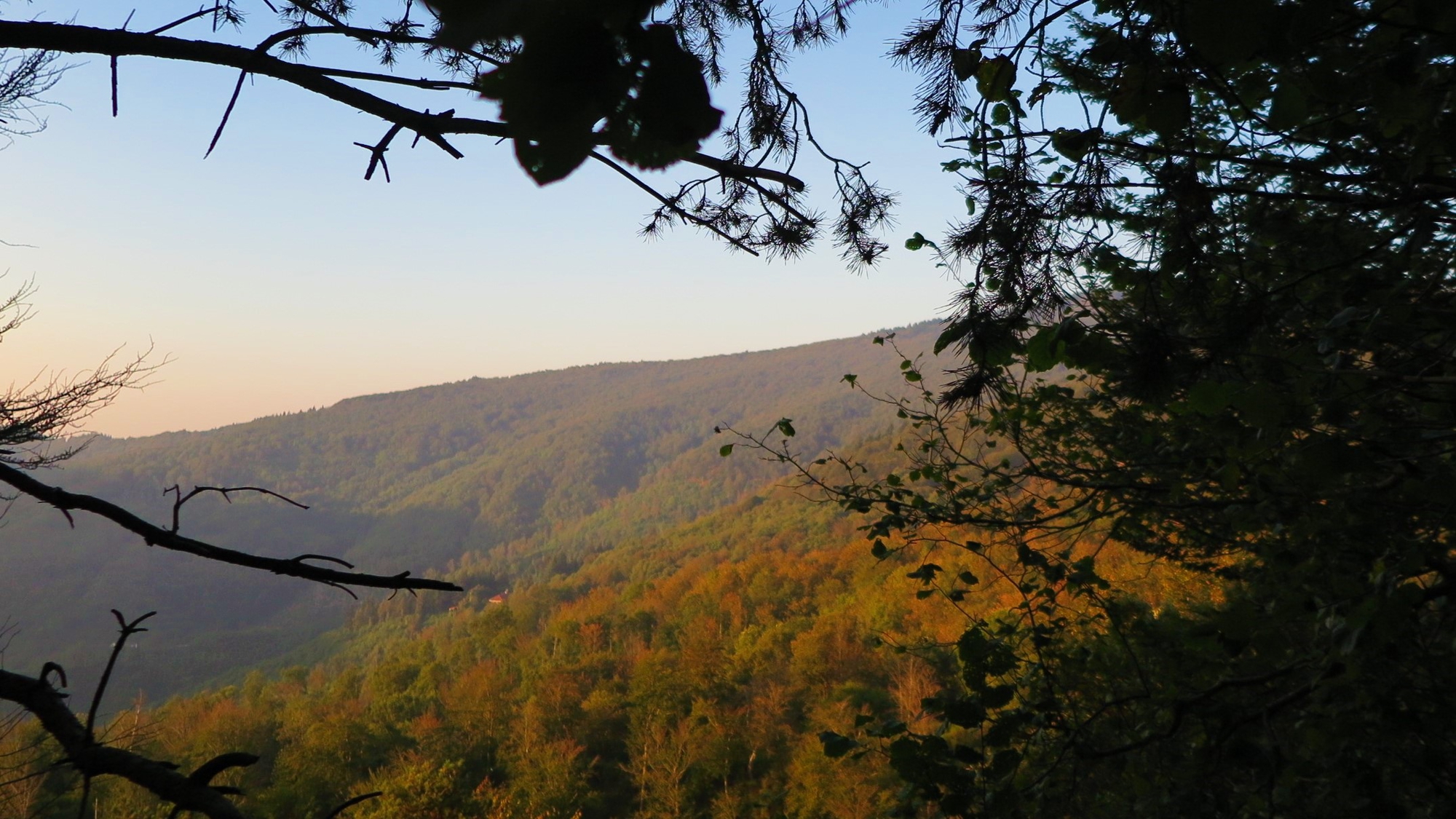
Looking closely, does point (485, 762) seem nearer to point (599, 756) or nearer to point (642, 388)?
point (599, 756)

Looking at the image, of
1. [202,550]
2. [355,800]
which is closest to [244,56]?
[202,550]

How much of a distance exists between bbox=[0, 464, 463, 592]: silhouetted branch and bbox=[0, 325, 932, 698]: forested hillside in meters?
80.2

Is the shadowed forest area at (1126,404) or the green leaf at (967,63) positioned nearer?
the shadowed forest area at (1126,404)

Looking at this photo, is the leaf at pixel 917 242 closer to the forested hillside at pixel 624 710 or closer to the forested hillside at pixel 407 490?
the forested hillside at pixel 624 710

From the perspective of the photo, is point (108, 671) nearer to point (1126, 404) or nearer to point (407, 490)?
point (1126, 404)

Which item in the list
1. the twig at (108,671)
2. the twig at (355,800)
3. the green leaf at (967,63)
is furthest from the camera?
the green leaf at (967,63)

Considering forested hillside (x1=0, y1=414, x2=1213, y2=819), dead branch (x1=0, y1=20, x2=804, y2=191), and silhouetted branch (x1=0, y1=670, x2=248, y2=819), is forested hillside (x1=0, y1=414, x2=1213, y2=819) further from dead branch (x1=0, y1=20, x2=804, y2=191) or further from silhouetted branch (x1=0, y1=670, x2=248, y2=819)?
silhouetted branch (x1=0, y1=670, x2=248, y2=819)

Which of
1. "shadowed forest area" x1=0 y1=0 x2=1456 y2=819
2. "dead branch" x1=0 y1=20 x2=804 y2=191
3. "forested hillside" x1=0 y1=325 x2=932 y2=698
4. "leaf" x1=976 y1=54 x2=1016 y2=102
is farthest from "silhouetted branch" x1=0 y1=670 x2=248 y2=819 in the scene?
"forested hillside" x1=0 y1=325 x2=932 y2=698

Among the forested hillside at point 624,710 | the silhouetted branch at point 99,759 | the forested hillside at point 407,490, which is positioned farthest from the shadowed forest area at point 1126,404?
the forested hillside at point 407,490

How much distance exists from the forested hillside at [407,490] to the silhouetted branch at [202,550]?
8018 centimetres

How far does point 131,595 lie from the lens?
92562mm

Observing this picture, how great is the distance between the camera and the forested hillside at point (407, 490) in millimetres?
91562

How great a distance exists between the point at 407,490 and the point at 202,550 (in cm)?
14921

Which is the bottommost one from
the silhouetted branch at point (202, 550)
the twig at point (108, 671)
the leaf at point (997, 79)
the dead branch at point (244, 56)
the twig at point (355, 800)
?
the twig at point (355, 800)
